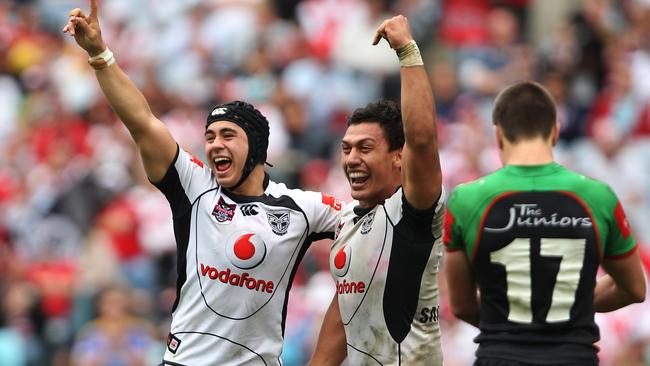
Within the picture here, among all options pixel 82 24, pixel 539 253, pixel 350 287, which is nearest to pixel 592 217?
pixel 539 253

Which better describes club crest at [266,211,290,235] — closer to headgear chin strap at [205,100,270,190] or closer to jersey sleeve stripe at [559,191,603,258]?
headgear chin strap at [205,100,270,190]

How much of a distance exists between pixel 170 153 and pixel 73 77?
12.0 metres

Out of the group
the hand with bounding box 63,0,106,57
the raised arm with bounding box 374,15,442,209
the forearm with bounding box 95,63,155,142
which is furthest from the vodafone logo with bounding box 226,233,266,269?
the hand with bounding box 63,0,106,57

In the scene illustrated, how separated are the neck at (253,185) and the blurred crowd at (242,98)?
5215 mm

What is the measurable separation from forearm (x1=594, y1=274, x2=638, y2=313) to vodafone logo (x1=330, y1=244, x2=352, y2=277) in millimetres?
1394

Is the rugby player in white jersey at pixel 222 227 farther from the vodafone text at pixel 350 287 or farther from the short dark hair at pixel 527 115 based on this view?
the short dark hair at pixel 527 115

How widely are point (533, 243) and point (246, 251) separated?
195 cm

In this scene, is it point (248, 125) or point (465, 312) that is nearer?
point (465, 312)

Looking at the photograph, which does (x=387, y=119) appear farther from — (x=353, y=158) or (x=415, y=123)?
(x=415, y=123)

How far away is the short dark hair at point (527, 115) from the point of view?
6766 millimetres

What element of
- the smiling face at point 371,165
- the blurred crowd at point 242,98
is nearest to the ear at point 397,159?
the smiling face at point 371,165

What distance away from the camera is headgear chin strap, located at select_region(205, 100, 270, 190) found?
812 centimetres

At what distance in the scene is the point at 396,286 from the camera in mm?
7504

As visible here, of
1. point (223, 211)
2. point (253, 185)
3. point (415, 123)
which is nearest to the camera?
point (415, 123)
